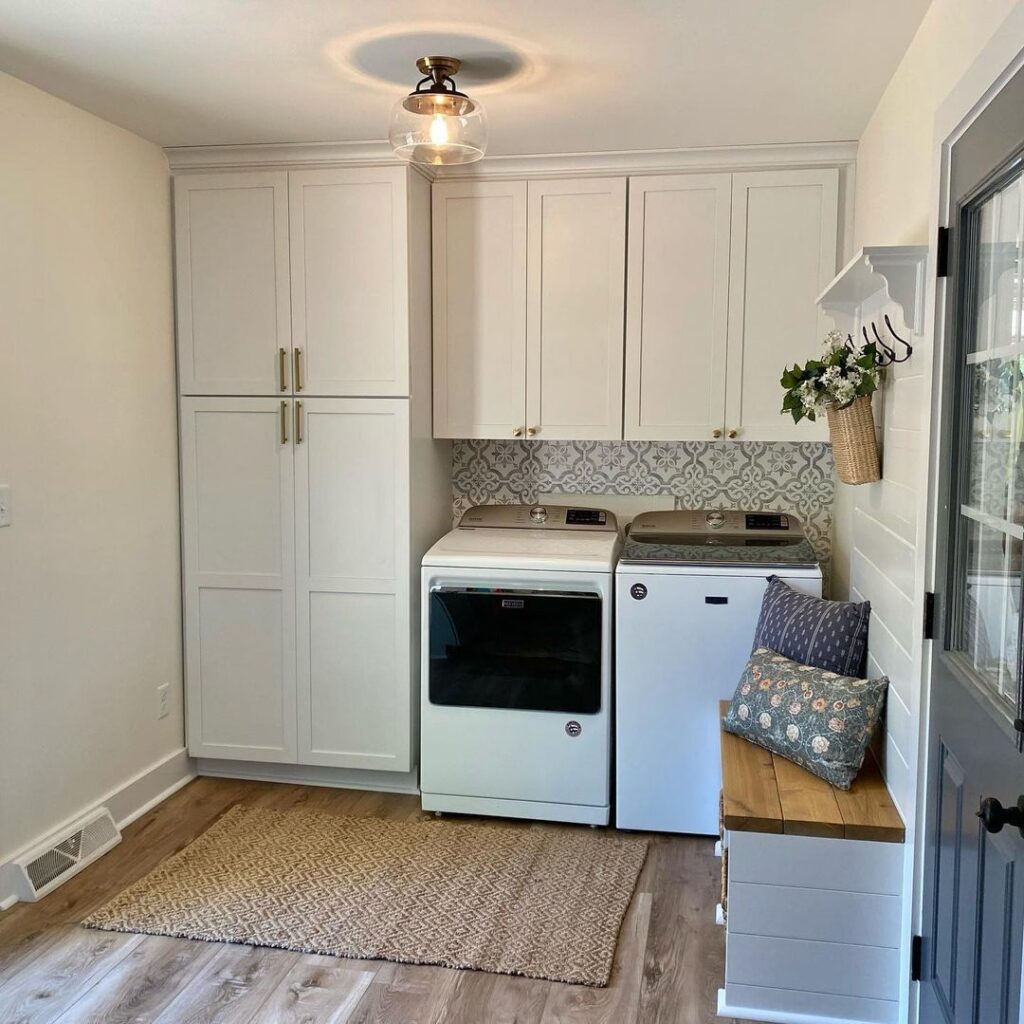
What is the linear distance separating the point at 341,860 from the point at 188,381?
170 cm

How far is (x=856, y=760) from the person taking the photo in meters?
2.39

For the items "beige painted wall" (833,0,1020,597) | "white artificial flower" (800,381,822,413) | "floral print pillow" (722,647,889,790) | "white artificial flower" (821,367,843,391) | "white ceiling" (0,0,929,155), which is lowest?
"floral print pillow" (722,647,889,790)

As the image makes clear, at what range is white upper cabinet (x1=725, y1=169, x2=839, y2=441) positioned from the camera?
10.6 ft

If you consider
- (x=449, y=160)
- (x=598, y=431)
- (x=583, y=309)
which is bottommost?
(x=598, y=431)

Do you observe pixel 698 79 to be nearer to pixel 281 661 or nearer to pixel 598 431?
pixel 598 431

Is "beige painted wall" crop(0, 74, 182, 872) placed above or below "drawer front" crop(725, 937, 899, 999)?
above

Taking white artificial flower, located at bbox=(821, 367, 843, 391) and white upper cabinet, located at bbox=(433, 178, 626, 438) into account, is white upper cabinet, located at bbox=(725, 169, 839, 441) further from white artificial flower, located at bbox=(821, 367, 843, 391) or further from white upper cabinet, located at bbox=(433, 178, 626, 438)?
white artificial flower, located at bbox=(821, 367, 843, 391)

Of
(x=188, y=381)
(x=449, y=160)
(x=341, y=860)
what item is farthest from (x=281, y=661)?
(x=449, y=160)

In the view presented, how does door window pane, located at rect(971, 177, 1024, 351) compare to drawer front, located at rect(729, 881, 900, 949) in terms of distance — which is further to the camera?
drawer front, located at rect(729, 881, 900, 949)

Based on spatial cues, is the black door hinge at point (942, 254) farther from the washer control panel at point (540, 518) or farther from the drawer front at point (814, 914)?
the washer control panel at point (540, 518)

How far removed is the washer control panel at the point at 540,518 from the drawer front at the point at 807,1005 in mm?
1722

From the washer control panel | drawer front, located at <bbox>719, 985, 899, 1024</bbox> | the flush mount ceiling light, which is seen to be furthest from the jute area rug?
the flush mount ceiling light

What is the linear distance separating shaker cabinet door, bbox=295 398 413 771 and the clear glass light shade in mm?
1032

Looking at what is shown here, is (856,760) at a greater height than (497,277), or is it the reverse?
(497,277)
